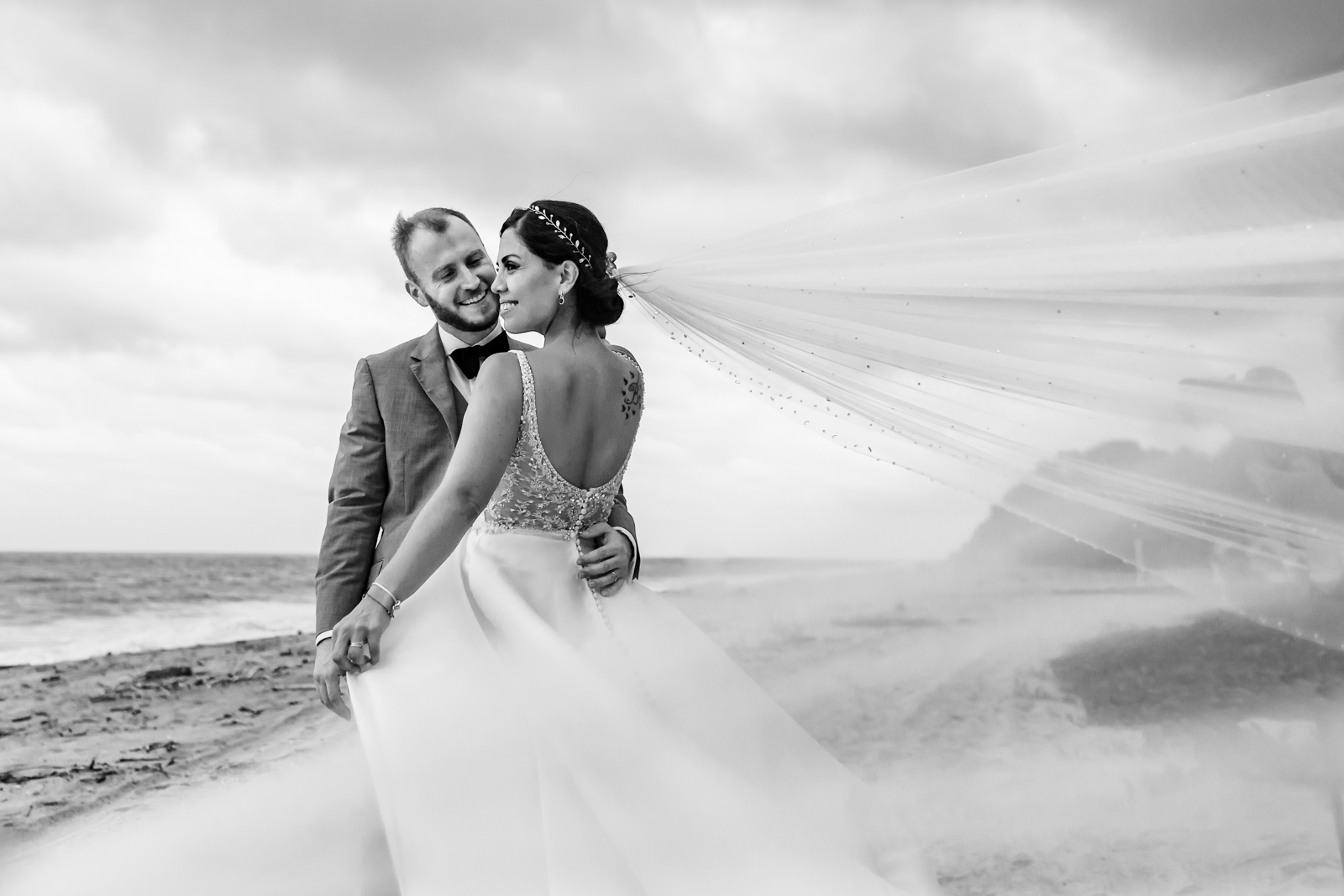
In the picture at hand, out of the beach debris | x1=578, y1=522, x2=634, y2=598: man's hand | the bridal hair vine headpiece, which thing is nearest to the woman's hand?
x1=578, y1=522, x2=634, y2=598: man's hand

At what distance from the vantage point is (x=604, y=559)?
240cm

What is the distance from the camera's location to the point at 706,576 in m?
7.30

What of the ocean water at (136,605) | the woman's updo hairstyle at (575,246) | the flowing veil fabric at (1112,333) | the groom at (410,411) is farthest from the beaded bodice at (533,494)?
the ocean water at (136,605)

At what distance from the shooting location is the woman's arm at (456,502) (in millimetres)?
2125

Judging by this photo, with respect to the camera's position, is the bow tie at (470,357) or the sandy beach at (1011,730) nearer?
the bow tie at (470,357)

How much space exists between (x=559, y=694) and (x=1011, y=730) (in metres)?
4.15

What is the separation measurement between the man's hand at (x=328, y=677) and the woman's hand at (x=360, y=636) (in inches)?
2.3

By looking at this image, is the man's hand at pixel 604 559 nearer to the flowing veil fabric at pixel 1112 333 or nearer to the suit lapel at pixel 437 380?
the suit lapel at pixel 437 380

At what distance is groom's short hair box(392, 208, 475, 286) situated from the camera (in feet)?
9.01

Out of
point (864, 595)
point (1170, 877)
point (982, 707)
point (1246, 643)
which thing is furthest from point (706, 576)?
point (1170, 877)

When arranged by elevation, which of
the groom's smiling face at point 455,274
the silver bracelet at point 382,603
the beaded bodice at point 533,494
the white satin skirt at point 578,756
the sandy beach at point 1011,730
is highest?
the groom's smiling face at point 455,274

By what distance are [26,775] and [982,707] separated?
21.4ft

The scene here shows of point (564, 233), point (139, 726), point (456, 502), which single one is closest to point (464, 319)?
point (564, 233)

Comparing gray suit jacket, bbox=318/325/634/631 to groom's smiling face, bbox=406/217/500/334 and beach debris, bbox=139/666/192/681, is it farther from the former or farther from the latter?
beach debris, bbox=139/666/192/681
